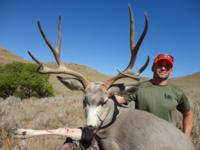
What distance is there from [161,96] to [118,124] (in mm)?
994

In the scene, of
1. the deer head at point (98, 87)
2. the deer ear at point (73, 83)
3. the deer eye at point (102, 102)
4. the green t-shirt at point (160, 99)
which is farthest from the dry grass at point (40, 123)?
the green t-shirt at point (160, 99)

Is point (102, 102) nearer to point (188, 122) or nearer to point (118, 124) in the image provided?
point (118, 124)

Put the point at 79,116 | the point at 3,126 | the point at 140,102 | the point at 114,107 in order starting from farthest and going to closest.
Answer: the point at 79,116, the point at 3,126, the point at 140,102, the point at 114,107

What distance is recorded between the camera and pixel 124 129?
3.97 m

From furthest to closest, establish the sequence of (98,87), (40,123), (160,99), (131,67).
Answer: (40,123) → (160,99) → (131,67) → (98,87)

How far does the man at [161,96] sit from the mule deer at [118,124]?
0.42 meters

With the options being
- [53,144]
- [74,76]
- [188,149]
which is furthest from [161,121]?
[53,144]

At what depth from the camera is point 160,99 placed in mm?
4535

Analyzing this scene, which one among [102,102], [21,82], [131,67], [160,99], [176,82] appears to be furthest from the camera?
[176,82]

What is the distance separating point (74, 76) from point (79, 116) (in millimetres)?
4665

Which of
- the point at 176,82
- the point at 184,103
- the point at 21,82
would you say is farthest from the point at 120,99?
the point at 176,82

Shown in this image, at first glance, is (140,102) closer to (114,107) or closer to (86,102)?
(114,107)

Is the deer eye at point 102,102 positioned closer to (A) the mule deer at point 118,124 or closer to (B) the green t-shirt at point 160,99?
(A) the mule deer at point 118,124

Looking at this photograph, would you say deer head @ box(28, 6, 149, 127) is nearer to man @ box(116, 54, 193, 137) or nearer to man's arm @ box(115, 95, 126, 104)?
man's arm @ box(115, 95, 126, 104)
